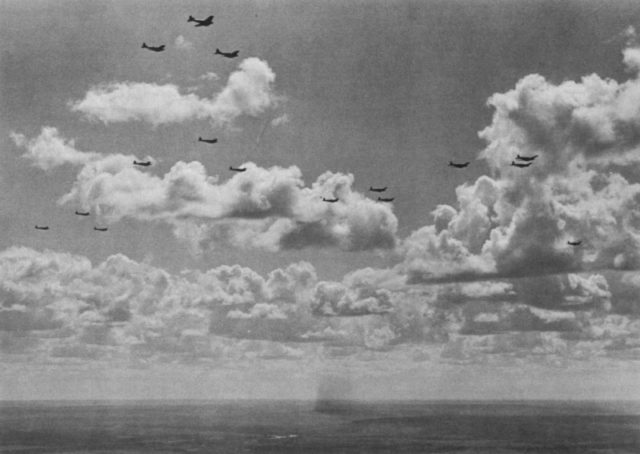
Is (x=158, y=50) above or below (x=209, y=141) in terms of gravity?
above

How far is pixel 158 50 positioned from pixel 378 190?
129 ft

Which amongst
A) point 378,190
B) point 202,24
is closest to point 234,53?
point 202,24

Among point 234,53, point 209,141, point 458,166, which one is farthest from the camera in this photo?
point 458,166

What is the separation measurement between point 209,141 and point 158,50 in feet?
52.4

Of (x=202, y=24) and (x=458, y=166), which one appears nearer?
(x=202, y=24)

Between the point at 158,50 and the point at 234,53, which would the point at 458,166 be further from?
the point at 158,50

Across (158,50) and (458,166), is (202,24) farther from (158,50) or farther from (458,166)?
(458,166)

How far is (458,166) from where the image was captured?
98.6 m

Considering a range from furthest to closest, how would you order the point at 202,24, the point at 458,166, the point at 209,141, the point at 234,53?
the point at 458,166 → the point at 209,141 → the point at 234,53 → the point at 202,24

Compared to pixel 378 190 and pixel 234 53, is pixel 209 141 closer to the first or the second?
pixel 234 53

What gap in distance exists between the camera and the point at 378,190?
101 m

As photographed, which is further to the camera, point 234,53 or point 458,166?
point 458,166

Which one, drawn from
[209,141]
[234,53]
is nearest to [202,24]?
[234,53]

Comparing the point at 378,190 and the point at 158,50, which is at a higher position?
the point at 158,50
